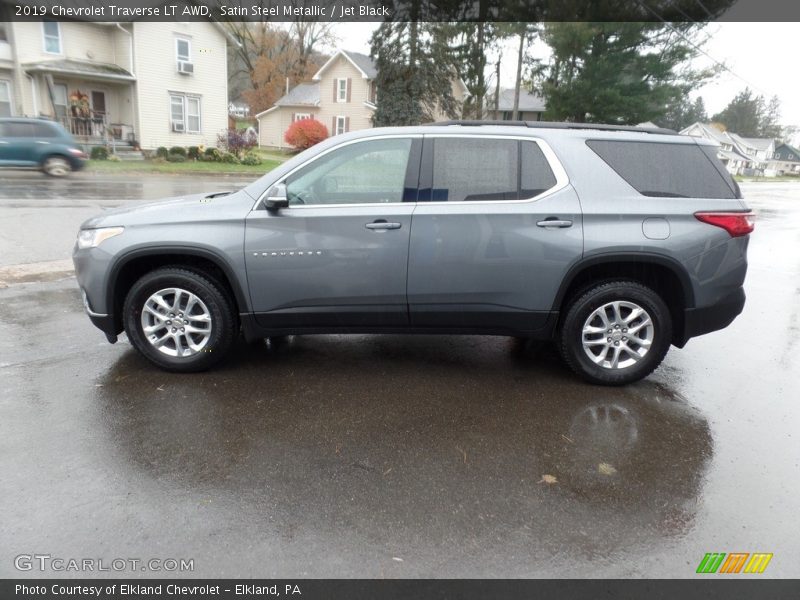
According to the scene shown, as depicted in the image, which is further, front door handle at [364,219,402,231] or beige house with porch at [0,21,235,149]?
beige house with porch at [0,21,235,149]

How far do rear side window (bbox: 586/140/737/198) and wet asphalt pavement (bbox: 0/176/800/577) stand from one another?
1541 mm

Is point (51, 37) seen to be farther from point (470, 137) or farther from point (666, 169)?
point (666, 169)

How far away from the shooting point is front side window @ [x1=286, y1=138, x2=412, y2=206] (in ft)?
14.1

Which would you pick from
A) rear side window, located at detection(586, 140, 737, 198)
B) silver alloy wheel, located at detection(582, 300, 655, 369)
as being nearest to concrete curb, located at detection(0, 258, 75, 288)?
silver alloy wheel, located at detection(582, 300, 655, 369)

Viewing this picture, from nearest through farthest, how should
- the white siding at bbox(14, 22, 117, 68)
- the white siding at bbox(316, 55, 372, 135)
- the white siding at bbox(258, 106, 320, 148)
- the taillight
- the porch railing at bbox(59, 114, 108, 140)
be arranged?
the taillight < the white siding at bbox(14, 22, 117, 68) < the porch railing at bbox(59, 114, 108, 140) < the white siding at bbox(316, 55, 372, 135) < the white siding at bbox(258, 106, 320, 148)

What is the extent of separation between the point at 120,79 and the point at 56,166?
31.9 feet

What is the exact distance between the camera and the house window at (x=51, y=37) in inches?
1030

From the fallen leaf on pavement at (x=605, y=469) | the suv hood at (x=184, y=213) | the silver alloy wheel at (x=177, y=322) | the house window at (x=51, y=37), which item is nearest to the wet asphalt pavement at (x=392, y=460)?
the fallen leaf on pavement at (x=605, y=469)

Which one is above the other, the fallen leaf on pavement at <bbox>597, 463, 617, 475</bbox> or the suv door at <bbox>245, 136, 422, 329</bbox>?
the suv door at <bbox>245, 136, 422, 329</bbox>

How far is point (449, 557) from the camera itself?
2611mm

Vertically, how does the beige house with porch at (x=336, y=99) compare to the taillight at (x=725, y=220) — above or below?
above

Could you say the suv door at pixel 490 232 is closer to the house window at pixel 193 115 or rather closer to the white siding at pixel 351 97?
the house window at pixel 193 115

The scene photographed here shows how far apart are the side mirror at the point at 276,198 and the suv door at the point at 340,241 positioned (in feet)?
0.19
